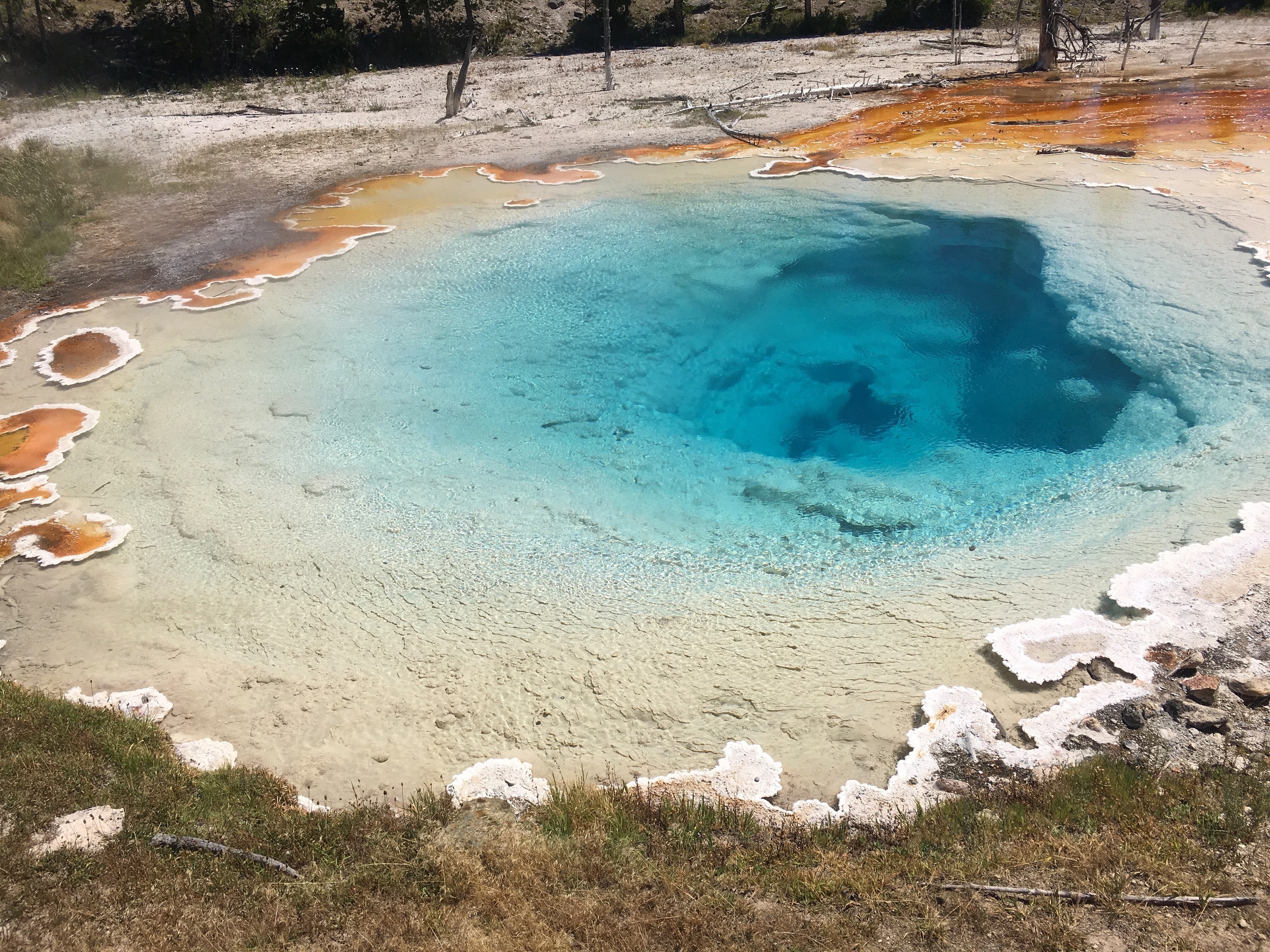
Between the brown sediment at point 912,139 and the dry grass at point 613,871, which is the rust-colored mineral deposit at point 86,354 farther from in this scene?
the dry grass at point 613,871

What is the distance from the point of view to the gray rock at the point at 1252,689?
3258mm

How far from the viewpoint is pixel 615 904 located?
101 inches

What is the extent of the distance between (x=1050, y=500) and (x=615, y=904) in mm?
3538

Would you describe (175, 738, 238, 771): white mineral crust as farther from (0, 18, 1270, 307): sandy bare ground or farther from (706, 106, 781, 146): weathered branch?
(706, 106, 781, 146): weathered branch

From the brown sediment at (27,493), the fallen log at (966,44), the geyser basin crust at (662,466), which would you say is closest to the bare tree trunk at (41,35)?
the geyser basin crust at (662,466)

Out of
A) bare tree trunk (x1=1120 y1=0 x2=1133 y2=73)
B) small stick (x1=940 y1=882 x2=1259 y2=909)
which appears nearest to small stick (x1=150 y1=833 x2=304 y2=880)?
small stick (x1=940 y1=882 x2=1259 y2=909)

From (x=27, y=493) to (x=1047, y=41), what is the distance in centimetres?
1550

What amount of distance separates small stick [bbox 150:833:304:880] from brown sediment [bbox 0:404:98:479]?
3.61 m

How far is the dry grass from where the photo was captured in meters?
2.42

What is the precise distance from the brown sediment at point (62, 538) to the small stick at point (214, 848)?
249 cm

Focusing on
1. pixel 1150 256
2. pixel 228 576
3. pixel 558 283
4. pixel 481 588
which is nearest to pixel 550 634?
pixel 481 588

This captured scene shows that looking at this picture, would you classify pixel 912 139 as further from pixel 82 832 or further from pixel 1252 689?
pixel 82 832

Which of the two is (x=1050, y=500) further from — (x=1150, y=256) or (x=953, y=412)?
(x=1150, y=256)

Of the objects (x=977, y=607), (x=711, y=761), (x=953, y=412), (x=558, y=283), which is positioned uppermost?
(x=558, y=283)
